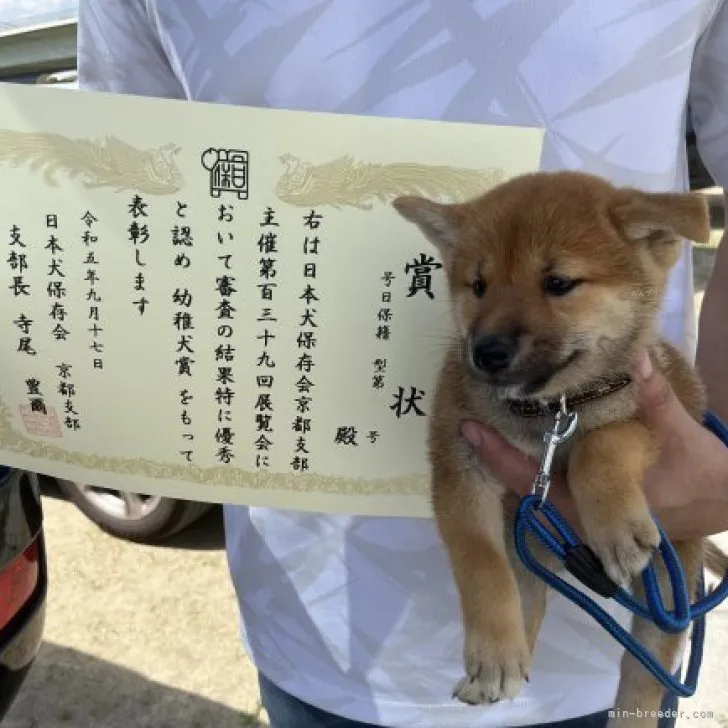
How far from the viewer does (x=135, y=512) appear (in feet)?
11.7

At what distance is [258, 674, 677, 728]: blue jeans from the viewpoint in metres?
1.54

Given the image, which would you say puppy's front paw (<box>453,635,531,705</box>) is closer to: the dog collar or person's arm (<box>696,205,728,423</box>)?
the dog collar

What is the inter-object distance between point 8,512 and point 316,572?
0.80 metres

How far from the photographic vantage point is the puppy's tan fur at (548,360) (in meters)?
1.26

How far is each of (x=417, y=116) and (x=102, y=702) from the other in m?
2.50

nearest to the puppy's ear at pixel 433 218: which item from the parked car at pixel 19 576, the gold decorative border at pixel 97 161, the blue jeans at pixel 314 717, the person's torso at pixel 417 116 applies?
the person's torso at pixel 417 116

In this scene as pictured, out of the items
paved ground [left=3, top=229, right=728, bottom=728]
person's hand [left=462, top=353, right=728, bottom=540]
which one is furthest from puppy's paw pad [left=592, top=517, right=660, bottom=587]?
paved ground [left=3, top=229, right=728, bottom=728]

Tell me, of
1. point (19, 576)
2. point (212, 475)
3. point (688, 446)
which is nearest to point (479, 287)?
point (688, 446)

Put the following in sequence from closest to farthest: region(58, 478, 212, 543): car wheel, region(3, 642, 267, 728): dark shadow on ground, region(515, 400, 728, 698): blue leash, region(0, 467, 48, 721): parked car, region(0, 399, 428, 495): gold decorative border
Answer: region(515, 400, 728, 698): blue leash < region(0, 399, 428, 495): gold decorative border < region(0, 467, 48, 721): parked car < region(3, 642, 267, 728): dark shadow on ground < region(58, 478, 212, 543): car wheel

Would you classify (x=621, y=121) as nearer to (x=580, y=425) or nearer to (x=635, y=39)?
(x=635, y=39)

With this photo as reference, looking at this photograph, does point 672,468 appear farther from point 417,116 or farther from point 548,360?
point 417,116

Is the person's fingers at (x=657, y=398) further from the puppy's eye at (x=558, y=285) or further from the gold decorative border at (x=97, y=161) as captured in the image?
the gold decorative border at (x=97, y=161)

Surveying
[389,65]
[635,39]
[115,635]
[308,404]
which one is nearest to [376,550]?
[308,404]

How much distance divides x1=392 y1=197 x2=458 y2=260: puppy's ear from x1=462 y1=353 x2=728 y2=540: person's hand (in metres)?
0.32
